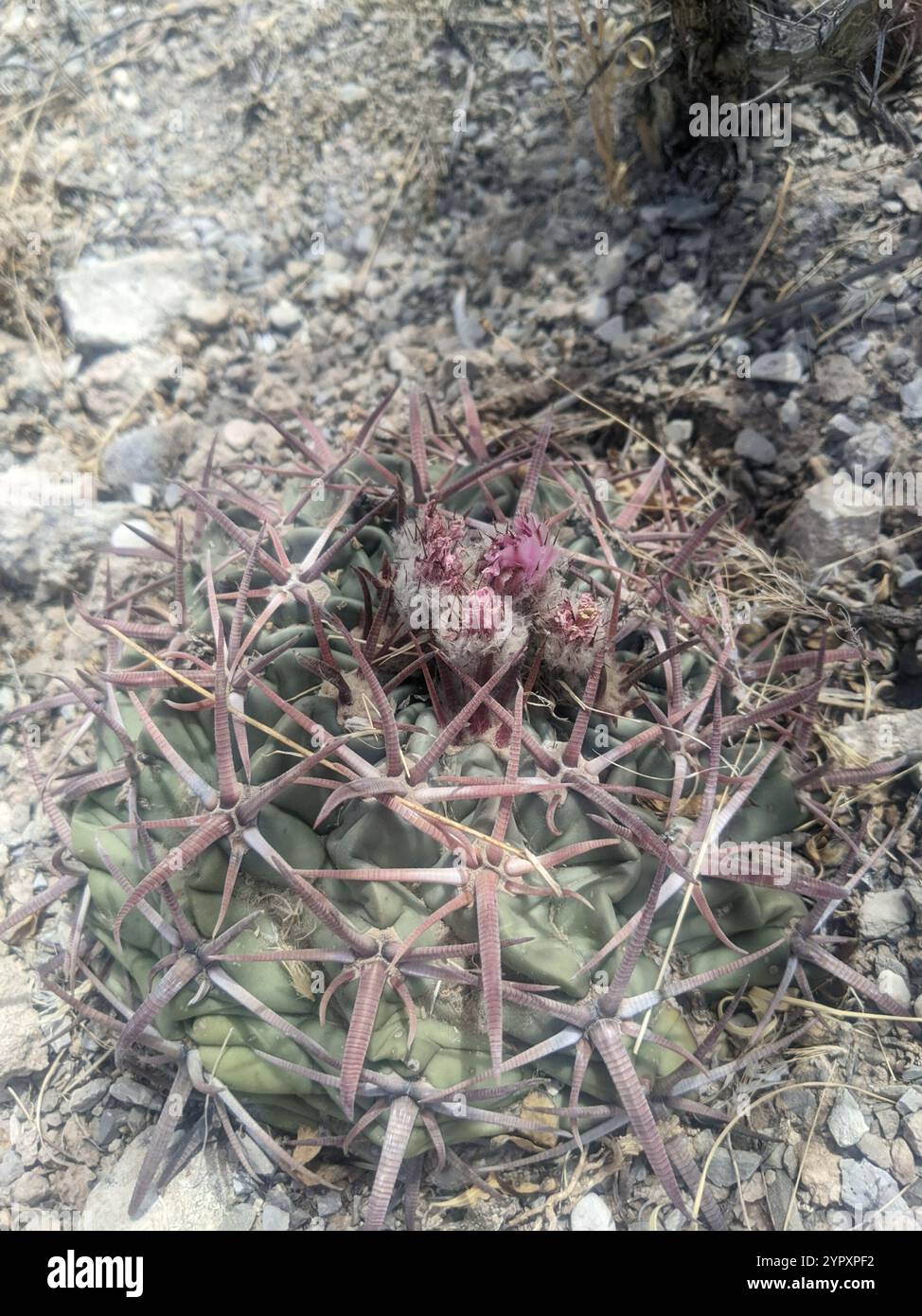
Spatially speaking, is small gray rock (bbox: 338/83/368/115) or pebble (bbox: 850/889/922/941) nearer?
pebble (bbox: 850/889/922/941)

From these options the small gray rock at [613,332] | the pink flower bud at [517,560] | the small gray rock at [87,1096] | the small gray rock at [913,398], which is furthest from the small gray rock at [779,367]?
the small gray rock at [87,1096]

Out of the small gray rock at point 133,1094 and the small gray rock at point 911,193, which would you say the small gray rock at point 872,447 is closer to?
the small gray rock at point 911,193

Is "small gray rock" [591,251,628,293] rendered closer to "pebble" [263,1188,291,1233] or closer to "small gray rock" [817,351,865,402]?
"small gray rock" [817,351,865,402]

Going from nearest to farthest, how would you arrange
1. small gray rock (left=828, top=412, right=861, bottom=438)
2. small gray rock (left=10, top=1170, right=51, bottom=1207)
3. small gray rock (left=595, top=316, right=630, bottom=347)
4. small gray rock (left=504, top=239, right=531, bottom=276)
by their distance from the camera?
small gray rock (left=10, top=1170, right=51, bottom=1207) → small gray rock (left=828, top=412, right=861, bottom=438) → small gray rock (left=595, top=316, right=630, bottom=347) → small gray rock (left=504, top=239, right=531, bottom=276)

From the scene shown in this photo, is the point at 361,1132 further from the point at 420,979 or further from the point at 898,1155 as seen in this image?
the point at 898,1155

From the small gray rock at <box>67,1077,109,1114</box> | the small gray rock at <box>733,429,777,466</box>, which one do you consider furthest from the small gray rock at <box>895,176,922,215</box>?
the small gray rock at <box>67,1077,109,1114</box>
